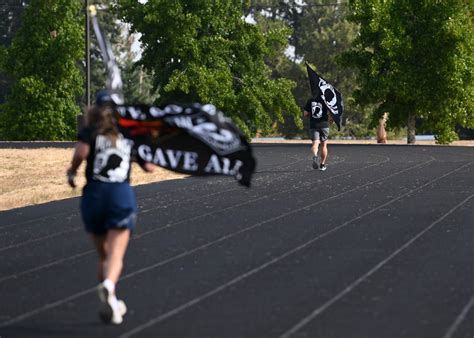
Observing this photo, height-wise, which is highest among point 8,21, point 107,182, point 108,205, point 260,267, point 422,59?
point 8,21

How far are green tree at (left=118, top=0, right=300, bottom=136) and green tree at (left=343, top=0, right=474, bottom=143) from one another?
4.61 m

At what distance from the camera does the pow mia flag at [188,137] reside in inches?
348

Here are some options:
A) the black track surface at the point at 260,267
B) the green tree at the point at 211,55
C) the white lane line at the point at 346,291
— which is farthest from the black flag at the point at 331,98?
the green tree at the point at 211,55

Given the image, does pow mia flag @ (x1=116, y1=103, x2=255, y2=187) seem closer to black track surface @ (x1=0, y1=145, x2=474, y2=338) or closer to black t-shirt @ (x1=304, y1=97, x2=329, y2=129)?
black track surface @ (x1=0, y1=145, x2=474, y2=338)

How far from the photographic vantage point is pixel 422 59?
56.9 m

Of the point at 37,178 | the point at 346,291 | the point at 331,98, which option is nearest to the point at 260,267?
the point at 346,291

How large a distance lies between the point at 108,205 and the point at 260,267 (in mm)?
3160

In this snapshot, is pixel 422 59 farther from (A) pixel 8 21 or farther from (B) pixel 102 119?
(B) pixel 102 119

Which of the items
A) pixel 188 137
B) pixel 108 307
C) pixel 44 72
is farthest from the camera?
pixel 44 72

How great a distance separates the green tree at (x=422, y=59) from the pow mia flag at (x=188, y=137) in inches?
1843

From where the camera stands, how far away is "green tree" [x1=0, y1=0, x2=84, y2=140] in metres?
63.2

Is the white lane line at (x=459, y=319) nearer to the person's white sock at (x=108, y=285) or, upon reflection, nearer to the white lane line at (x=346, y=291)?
the white lane line at (x=346, y=291)

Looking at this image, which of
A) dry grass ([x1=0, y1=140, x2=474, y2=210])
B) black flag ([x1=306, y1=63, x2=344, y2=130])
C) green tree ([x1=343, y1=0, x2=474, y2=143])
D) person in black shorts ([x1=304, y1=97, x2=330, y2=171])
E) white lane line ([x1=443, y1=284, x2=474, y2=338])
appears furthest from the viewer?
green tree ([x1=343, y1=0, x2=474, y2=143])

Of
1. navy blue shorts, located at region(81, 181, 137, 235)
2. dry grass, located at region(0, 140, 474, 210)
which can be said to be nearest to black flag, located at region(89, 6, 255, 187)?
navy blue shorts, located at region(81, 181, 137, 235)
